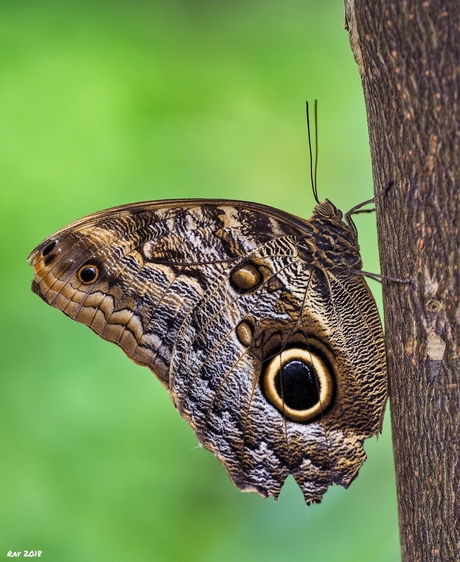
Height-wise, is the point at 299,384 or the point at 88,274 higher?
the point at 88,274

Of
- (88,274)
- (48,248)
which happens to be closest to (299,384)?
(88,274)

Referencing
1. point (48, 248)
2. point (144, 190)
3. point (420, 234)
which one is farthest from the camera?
point (144, 190)

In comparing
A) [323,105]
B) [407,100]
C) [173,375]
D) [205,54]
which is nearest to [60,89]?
[205,54]

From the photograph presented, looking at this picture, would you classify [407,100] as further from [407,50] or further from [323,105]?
[323,105]

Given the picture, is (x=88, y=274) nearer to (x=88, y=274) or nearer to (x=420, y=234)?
(x=88, y=274)

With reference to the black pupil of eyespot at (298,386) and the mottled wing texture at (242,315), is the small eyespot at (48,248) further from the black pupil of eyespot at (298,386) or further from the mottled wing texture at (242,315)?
the black pupil of eyespot at (298,386)

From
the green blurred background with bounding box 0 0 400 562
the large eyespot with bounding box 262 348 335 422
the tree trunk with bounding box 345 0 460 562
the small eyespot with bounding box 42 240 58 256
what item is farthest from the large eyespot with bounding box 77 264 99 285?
the green blurred background with bounding box 0 0 400 562

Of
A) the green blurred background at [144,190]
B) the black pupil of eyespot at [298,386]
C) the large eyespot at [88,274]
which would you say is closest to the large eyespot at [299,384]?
the black pupil of eyespot at [298,386]
